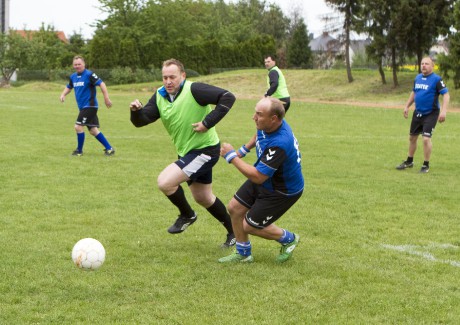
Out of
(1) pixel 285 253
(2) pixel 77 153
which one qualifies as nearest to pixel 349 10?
(2) pixel 77 153

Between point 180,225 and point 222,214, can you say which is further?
point 222,214

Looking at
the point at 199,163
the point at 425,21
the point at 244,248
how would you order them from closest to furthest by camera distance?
the point at 244,248
the point at 199,163
the point at 425,21

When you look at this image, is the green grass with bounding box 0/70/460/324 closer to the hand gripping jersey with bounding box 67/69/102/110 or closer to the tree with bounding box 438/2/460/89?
the hand gripping jersey with bounding box 67/69/102/110

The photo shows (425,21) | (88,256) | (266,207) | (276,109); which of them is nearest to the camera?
(88,256)

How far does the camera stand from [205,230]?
7152 millimetres

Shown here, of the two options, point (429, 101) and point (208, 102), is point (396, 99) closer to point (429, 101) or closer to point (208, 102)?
point (429, 101)

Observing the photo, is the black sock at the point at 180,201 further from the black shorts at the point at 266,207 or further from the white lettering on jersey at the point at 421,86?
the white lettering on jersey at the point at 421,86

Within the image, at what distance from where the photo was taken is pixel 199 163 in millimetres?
6301

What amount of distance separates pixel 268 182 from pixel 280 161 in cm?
35

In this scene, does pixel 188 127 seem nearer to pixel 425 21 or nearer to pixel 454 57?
pixel 454 57

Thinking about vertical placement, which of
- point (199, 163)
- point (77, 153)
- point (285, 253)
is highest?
point (199, 163)

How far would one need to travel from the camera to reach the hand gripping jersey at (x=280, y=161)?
537 centimetres

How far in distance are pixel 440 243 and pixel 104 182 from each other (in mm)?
5342

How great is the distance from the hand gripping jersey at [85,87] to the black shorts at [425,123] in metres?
6.28
